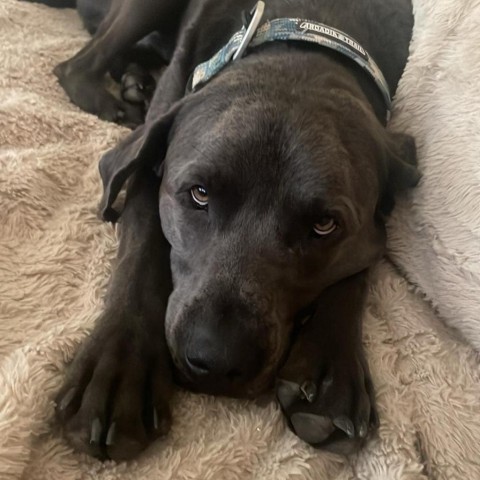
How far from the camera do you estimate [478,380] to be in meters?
1.42

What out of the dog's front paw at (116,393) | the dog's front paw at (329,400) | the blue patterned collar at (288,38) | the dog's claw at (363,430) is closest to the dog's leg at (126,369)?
the dog's front paw at (116,393)

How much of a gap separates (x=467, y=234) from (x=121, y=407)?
2.52 ft

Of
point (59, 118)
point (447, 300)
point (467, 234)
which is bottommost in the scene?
point (59, 118)

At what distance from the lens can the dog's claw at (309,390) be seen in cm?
126

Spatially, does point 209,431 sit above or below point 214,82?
below

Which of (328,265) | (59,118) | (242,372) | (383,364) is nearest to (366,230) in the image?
(328,265)

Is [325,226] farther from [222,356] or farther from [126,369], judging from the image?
[126,369]

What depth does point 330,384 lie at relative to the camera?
1281mm

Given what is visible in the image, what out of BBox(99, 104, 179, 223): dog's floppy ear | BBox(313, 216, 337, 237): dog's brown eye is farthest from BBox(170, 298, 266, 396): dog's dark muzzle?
BBox(99, 104, 179, 223): dog's floppy ear

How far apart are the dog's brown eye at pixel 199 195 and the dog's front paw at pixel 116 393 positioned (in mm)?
255

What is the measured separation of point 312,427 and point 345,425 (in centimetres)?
5

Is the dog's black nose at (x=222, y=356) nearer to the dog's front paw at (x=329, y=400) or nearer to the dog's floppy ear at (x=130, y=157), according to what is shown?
the dog's front paw at (x=329, y=400)

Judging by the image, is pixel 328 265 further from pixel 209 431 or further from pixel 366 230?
pixel 209 431

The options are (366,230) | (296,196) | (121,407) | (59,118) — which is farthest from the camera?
(59,118)
